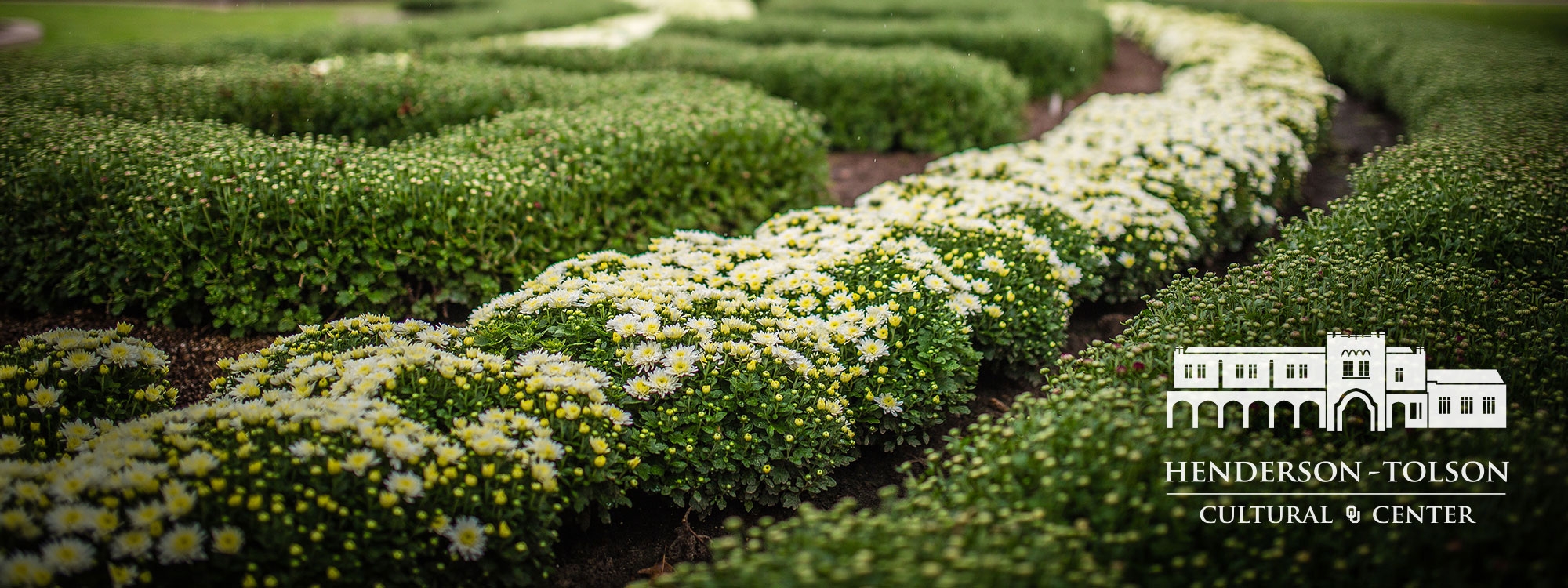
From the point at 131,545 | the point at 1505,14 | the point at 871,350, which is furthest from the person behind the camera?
the point at 1505,14

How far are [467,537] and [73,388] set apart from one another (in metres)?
1.82

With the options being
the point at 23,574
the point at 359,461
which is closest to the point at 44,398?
the point at 23,574

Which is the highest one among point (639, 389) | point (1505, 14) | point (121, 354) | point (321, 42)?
point (1505, 14)

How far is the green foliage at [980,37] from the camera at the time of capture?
1240 centimetres

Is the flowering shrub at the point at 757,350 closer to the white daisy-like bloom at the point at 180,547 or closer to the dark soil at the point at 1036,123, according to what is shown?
the white daisy-like bloom at the point at 180,547

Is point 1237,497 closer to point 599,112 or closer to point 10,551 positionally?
point 10,551

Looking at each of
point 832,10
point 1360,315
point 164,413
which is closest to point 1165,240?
point 1360,315

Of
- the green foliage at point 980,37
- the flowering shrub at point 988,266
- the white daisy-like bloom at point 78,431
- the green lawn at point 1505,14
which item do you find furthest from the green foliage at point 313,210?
the green lawn at point 1505,14

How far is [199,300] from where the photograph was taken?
5.04 m

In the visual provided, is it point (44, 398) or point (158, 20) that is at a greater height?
point (158, 20)

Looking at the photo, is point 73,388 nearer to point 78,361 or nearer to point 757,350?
point 78,361

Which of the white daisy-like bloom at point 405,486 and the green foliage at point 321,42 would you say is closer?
the white daisy-like bloom at point 405,486

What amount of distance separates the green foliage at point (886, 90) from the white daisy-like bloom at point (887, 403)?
613 cm

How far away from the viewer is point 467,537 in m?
2.58
